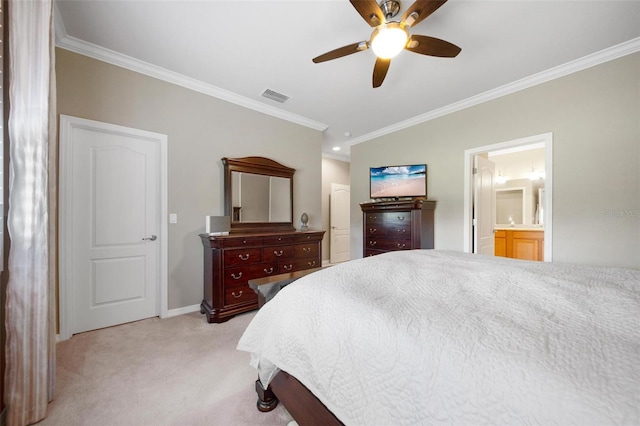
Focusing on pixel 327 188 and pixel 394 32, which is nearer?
pixel 394 32

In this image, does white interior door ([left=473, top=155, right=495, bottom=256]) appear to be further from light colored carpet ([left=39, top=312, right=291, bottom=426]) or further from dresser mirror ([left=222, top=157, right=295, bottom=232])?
light colored carpet ([left=39, top=312, right=291, bottom=426])

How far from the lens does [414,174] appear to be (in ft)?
13.0

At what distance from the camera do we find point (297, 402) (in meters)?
1.13

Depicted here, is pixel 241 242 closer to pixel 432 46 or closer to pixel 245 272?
pixel 245 272

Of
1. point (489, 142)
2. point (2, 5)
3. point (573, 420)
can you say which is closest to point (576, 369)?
point (573, 420)

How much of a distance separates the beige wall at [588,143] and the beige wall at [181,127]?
3.23 meters

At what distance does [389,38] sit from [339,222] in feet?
15.0

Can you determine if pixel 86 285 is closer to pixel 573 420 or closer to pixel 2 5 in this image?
pixel 2 5

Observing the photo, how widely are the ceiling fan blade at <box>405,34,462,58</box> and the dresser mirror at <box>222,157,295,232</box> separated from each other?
2.25 meters

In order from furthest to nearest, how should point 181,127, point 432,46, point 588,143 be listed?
1. point 181,127
2. point 588,143
3. point 432,46

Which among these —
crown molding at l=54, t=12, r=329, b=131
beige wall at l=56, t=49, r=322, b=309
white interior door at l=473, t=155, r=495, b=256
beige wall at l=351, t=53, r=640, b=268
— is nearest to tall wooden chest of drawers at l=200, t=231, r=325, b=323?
beige wall at l=56, t=49, r=322, b=309

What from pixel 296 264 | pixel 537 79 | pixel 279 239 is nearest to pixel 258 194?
pixel 279 239

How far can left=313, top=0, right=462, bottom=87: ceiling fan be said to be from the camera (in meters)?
1.56

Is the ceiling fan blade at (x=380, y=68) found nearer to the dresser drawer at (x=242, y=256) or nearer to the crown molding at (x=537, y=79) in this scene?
the crown molding at (x=537, y=79)
